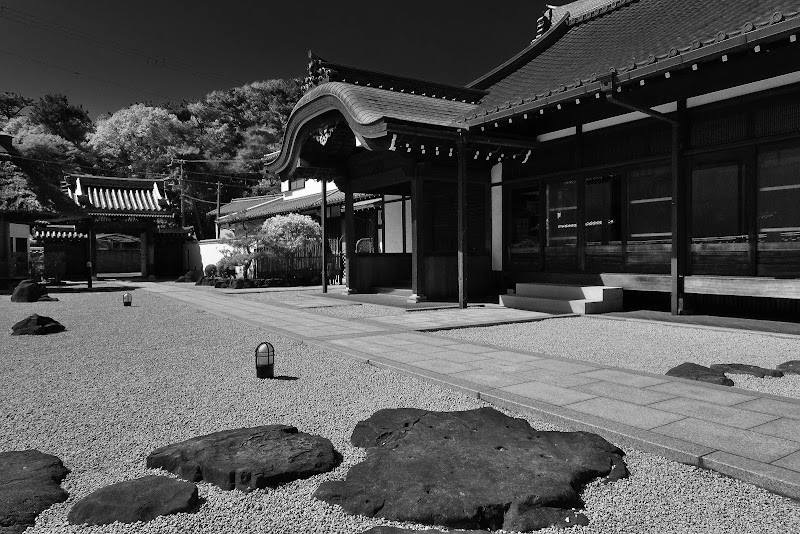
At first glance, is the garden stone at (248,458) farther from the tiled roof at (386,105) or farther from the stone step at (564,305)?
the stone step at (564,305)

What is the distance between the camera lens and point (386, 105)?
422 inches

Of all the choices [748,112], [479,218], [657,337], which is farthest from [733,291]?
[479,218]

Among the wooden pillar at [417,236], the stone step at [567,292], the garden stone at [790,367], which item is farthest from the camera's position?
the wooden pillar at [417,236]

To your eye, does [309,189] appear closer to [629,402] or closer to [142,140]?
[629,402]

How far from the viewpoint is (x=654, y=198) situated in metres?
9.59

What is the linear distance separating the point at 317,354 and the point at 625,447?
3915 mm

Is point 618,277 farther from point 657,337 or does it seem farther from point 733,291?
point 657,337

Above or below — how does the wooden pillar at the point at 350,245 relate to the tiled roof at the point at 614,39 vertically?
below

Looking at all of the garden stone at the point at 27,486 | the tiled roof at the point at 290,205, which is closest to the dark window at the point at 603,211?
the tiled roof at the point at 290,205

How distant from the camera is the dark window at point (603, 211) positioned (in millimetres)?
10195

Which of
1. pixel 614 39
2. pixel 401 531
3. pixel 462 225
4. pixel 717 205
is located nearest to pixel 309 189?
pixel 462 225

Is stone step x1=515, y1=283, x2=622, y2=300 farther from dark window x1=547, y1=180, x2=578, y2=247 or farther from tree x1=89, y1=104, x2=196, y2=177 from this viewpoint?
tree x1=89, y1=104, x2=196, y2=177

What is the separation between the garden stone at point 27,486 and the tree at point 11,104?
5200 cm

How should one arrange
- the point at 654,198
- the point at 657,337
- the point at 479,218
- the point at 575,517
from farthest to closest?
the point at 479,218 → the point at 654,198 → the point at 657,337 → the point at 575,517
